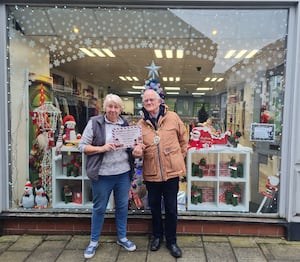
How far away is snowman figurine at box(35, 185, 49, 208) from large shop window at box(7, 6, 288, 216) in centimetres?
1

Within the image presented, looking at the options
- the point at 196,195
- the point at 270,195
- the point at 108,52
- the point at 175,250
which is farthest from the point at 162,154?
the point at 108,52

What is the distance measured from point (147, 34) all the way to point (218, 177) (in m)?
1.96

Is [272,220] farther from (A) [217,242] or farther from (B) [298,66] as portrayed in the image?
(B) [298,66]

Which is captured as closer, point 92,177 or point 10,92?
point 92,177

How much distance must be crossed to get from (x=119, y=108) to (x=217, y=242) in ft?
5.93

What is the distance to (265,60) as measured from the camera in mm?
3502

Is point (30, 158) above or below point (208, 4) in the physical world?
below

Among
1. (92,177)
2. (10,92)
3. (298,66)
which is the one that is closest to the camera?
(92,177)

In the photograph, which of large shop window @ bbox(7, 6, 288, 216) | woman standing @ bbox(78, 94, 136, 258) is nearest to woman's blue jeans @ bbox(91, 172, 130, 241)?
woman standing @ bbox(78, 94, 136, 258)

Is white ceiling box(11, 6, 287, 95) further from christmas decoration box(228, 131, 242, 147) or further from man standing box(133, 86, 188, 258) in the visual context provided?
man standing box(133, 86, 188, 258)

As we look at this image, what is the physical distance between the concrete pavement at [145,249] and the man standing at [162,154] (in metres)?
0.19

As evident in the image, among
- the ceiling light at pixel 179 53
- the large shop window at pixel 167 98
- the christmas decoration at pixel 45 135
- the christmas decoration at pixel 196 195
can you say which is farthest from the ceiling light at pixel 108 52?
the christmas decoration at pixel 196 195

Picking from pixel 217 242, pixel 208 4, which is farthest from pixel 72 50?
pixel 217 242

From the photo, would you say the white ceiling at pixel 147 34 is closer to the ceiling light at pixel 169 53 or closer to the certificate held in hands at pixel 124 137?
the ceiling light at pixel 169 53
